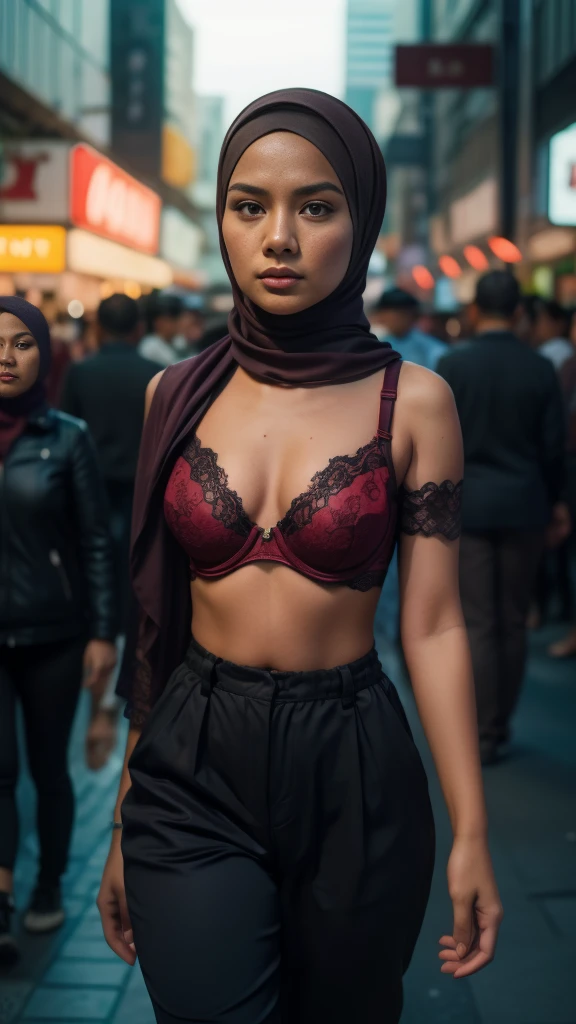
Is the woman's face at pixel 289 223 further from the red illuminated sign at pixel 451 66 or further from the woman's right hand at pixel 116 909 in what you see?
the red illuminated sign at pixel 451 66

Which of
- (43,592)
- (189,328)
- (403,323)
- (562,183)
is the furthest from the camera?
(562,183)

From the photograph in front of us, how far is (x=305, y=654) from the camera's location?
2.34 meters

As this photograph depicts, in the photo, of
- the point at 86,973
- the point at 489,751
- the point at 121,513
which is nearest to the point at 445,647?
→ the point at 86,973

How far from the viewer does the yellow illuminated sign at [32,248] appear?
15125mm

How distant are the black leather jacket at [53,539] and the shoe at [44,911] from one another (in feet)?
3.03

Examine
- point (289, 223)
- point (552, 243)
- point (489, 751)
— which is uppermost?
point (552, 243)

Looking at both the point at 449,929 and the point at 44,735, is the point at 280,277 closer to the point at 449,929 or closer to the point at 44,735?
the point at 44,735

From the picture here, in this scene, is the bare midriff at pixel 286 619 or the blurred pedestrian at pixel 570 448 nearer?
the bare midriff at pixel 286 619

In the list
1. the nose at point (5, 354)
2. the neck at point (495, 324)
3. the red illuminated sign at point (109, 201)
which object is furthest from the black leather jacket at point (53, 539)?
the red illuminated sign at point (109, 201)

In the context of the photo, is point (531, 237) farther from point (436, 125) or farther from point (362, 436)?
point (436, 125)

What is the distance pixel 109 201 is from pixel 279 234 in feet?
54.9

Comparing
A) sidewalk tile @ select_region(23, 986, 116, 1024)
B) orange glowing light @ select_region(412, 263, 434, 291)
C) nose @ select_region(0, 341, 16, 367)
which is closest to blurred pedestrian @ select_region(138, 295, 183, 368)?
nose @ select_region(0, 341, 16, 367)

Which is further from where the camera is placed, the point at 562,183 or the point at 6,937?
the point at 562,183

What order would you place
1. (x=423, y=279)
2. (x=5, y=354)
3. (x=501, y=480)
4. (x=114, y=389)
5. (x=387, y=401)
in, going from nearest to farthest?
(x=387, y=401)
(x=5, y=354)
(x=501, y=480)
(x=114, y=389)
(x=423, y=279)
